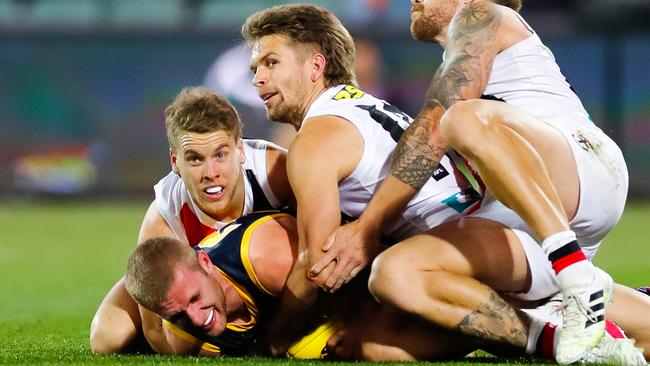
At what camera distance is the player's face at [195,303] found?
412 centimetres

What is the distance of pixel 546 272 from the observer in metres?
4.23

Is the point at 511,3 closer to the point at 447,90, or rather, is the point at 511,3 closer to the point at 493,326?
the point at 447,90

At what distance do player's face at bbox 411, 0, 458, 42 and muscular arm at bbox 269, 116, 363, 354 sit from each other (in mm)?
787

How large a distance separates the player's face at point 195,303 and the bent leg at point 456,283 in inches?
23.4

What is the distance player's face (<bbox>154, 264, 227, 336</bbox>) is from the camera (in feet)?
13.5

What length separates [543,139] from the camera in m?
4.12

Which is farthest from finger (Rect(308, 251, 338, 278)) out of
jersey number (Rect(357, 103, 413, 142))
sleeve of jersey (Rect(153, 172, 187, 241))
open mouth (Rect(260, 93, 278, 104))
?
sleeve of jersey (Rect(153, 172, 187, 241))

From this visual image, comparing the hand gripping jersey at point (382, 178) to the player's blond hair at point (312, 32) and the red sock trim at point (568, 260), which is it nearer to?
the player's blond hair at point (312, 32)

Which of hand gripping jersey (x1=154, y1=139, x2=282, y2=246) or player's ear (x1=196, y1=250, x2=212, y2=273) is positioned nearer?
A: player's ear (x1=196, y1=250, x2=212, y2=273)

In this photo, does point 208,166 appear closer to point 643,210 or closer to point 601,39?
point 643,210

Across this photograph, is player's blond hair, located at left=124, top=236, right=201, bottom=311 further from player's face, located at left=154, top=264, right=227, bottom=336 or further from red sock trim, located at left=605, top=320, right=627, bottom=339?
red sock trim, located at left=605, top=320, right=627, bottom=339

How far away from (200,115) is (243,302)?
91cm

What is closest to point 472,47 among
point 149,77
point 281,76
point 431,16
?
point 431,16

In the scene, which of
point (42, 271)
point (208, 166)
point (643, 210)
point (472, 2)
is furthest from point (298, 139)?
point (643, 210)
